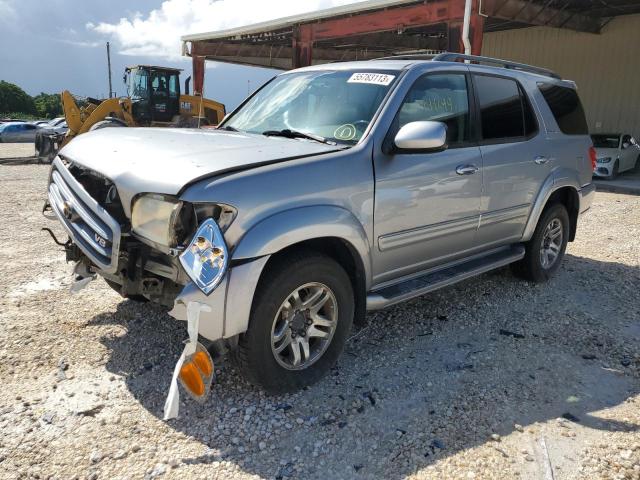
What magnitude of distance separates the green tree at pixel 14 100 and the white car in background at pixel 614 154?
208ft

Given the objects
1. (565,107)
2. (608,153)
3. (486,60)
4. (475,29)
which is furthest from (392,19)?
(486,60)

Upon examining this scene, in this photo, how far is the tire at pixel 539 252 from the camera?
16.3 ft

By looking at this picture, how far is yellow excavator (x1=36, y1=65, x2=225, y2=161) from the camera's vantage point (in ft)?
47.3

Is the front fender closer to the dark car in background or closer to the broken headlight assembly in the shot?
the broken headlight assembly

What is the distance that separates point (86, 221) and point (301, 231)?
125 centimetres

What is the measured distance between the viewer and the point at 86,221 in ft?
9.78

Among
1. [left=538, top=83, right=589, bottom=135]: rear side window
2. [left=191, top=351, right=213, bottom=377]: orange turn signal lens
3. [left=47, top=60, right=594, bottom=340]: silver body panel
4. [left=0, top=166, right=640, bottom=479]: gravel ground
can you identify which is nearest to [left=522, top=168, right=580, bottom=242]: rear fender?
[left=47, top=60, right=594, bottom=340]: silver body panel

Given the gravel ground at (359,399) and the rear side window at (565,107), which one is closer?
the gravel ground at (359,399)

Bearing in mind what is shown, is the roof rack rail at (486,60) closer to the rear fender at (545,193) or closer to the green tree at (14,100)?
the rear fender at (545,193)

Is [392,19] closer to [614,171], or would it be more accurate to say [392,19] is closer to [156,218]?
[614,171]

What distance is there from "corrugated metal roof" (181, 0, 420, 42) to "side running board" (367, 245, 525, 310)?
1043 cm

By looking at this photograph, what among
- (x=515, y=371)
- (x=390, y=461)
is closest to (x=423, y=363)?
(x=515, y=371)

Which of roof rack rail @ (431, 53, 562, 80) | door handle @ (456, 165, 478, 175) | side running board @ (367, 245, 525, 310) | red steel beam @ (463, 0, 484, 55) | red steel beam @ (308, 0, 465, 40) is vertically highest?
red steel beam @ (308, 0, 465, 40)

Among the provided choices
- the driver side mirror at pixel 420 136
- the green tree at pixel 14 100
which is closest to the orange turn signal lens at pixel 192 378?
the driver side mirror at pixel 420 136
